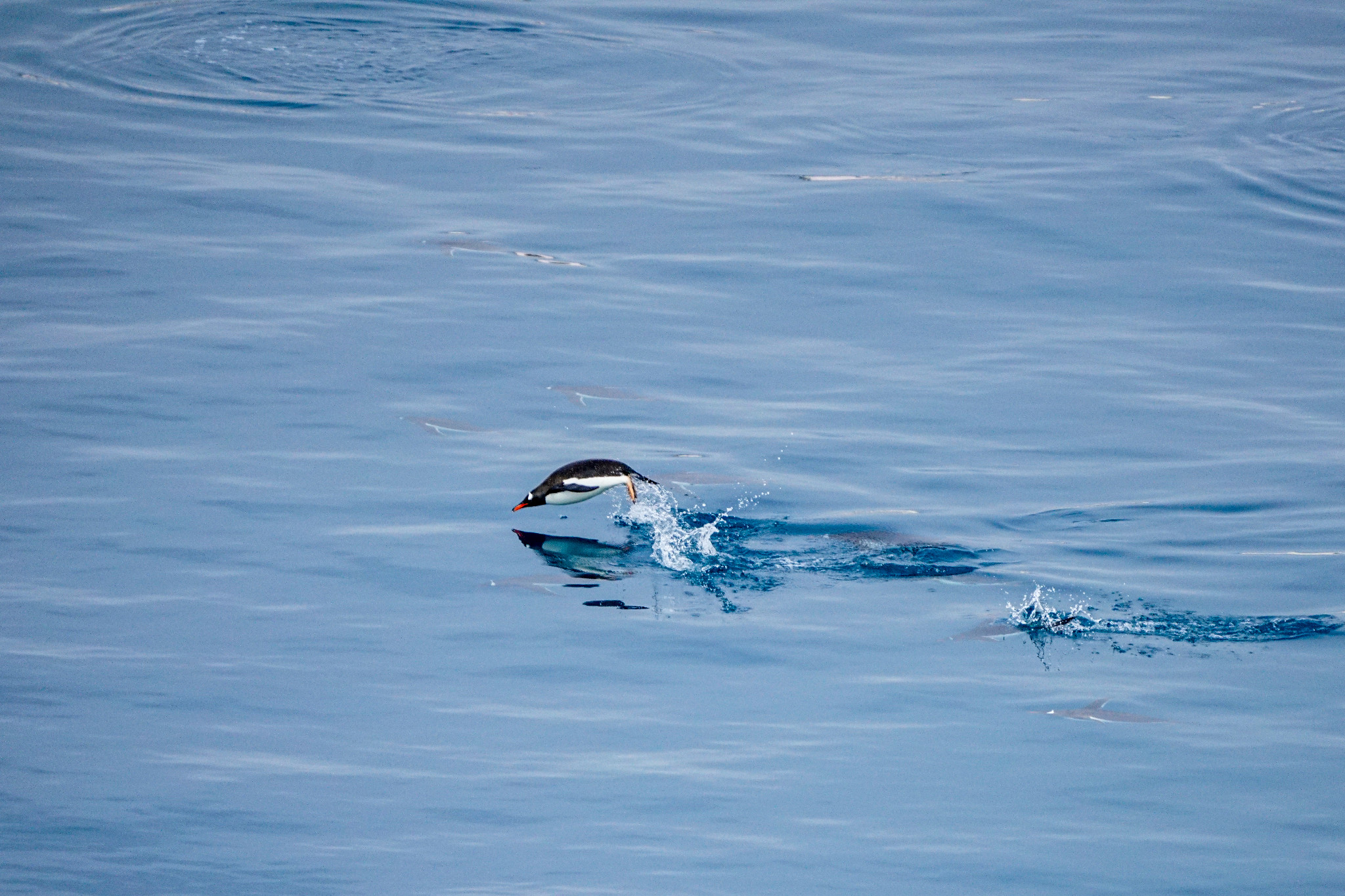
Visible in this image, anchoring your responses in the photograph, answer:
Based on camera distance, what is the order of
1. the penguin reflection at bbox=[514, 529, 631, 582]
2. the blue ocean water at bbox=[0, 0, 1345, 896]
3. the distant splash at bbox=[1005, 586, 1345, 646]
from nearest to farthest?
the blue ocean water at bbox=[0, 0, 1345, 896] → the distant splash at bbox=[1005, 586, 1345, 646] → the penguin reflection at bbox=[514, 529, 631, 582]

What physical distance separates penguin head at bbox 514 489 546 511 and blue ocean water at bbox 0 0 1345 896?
242 millimetres

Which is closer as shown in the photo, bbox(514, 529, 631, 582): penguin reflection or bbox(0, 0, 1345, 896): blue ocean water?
bbox(0, 0, 1345, 896): blue ocean water

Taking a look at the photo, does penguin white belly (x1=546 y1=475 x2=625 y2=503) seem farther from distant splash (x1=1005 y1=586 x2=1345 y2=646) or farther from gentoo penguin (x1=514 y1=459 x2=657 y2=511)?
distant splash (x1=1005 y1=586 x2=1345 y2=646)

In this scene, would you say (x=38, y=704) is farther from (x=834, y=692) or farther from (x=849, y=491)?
(x=849, y=491)

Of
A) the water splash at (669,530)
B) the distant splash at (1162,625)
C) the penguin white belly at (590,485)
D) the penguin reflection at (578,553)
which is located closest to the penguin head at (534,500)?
the penguin white belly at (590,485)

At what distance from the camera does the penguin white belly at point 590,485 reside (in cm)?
950

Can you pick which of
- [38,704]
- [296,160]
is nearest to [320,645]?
[38,704]

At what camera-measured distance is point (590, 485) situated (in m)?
9.54

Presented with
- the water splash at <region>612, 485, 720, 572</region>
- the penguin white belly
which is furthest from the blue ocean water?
the penguin white belly

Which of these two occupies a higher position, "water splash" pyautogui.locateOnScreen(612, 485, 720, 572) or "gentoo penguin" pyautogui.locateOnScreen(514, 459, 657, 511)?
"gentoo penguin" pyautogui.locateOnScreen(514, 459, 657, 511)

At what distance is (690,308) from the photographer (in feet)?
44.1

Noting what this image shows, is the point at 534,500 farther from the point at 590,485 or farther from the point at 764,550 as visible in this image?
the point at 764,550

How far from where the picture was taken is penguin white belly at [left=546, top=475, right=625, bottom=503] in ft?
31.2

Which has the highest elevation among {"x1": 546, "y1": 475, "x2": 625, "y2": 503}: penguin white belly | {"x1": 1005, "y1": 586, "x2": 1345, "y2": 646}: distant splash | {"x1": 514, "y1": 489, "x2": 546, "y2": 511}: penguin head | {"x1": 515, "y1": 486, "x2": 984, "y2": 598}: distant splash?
{"x1": 546, "y1": 475, "x2": 625, "y2": 503}: penguin white belly
